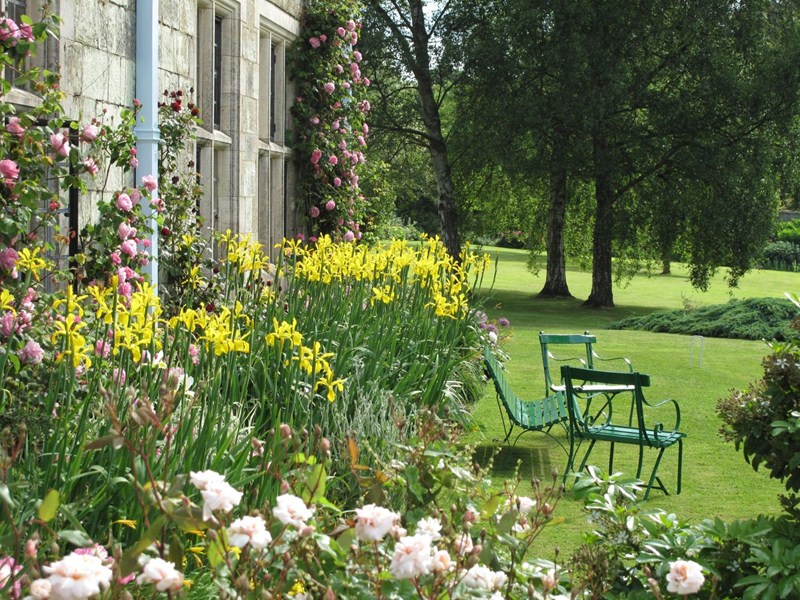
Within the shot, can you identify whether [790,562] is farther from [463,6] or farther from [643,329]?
[463,6]

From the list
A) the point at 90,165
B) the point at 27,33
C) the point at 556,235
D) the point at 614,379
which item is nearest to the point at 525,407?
the point at 614,379

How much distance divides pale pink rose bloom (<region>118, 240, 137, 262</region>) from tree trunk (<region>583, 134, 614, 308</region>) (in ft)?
50.9

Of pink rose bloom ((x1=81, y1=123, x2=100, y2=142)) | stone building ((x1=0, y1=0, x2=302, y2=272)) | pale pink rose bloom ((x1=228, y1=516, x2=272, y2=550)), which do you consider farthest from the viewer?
stone building ((x1=0, y1=0, x2=302, y2=272))

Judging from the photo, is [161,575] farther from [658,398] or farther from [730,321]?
[730,321]

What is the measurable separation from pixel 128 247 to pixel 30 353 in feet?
5.42

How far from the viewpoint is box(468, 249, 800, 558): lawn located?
249 inches

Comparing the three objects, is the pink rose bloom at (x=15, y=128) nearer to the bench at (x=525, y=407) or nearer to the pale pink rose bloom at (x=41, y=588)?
the bench at (x=525, y=407)

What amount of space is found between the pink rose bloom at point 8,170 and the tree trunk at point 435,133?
17.4 metres

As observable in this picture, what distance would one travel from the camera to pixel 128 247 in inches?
235

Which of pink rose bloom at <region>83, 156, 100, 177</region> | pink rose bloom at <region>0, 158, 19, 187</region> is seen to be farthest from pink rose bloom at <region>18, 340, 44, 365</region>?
pink rose bloom at <region>83, 156, 100, 177</region>

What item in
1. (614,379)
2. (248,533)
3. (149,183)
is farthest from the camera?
(149,183)

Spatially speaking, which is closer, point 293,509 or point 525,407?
point 293,509

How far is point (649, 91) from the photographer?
2100 cm

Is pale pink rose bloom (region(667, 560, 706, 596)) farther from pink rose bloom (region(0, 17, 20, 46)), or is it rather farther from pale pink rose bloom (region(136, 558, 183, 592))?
pink rose bloom (region(0, 17, 20, 46))
